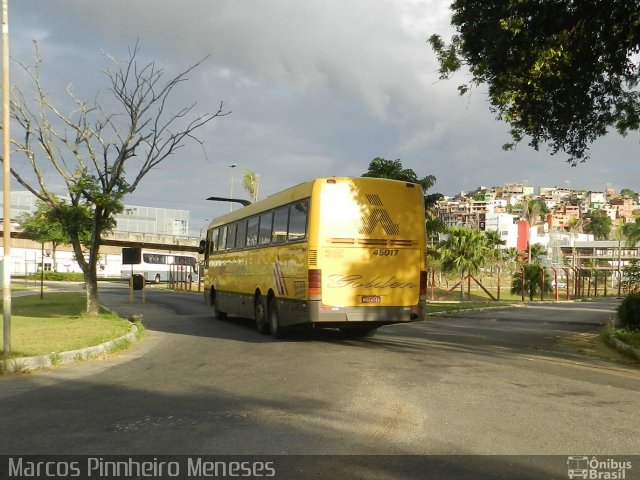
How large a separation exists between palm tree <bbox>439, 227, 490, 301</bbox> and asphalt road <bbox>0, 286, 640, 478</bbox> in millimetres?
30855

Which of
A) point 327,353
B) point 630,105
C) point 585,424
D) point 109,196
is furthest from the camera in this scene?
point 109,196

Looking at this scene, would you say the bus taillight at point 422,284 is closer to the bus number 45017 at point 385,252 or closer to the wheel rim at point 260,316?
the bus number 45017 at point 385,252

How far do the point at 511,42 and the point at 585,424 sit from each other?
292 inches

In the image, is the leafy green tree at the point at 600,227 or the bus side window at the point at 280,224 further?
the leafy green tree at the point at 600,227

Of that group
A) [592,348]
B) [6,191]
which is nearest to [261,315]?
[6,191]

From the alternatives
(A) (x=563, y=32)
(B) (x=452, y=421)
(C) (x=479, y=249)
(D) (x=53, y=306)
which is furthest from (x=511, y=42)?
(C) (x=479, y=249)

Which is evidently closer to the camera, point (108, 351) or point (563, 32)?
point (563, 32)

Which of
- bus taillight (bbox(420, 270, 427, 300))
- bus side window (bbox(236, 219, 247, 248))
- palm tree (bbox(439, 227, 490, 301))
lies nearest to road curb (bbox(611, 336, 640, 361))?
bus taillight (bbox(420, 270, 427, 300))

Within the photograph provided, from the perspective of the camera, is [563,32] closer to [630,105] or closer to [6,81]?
[630,105]

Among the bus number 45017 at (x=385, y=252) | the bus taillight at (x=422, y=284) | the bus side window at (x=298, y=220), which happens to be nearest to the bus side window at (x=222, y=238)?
the bus side window at (x=298, y=220)

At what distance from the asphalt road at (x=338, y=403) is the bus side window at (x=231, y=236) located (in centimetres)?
577

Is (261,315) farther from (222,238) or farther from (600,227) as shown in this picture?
(600,227)

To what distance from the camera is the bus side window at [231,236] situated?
18.3 m

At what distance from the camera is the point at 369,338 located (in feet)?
46.9
